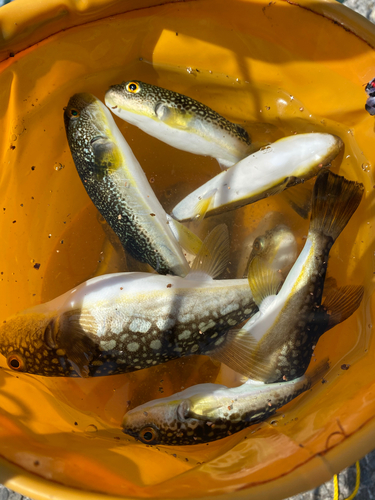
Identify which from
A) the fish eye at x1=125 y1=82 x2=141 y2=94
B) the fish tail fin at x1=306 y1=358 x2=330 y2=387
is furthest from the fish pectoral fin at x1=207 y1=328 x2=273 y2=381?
the fish eye at x1=125 y1=82 x2=141 y2=94

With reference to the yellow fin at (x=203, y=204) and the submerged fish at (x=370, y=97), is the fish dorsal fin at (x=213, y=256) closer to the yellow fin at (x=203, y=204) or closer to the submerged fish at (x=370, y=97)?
the yellow fin at (x=203, y=204)

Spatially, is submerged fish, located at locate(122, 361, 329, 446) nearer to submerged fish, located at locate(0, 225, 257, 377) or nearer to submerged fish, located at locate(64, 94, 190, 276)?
submerged fish, located at locate(0, 225, 257, 377)

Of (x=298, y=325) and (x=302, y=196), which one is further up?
(x=302, y=196)

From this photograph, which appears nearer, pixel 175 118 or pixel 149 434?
pixel 149 434

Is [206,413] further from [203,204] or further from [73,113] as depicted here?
[73,113]

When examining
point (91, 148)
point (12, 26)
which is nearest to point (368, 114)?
point (91, 148)

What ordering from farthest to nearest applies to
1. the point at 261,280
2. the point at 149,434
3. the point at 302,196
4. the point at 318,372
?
the point at 302,196 < the point at 318,372 < the point at 261,280 < the point at 149,434

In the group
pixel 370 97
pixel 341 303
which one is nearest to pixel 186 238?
pixel 341 303

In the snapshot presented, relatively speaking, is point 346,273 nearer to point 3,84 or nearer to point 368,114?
point 368,114
